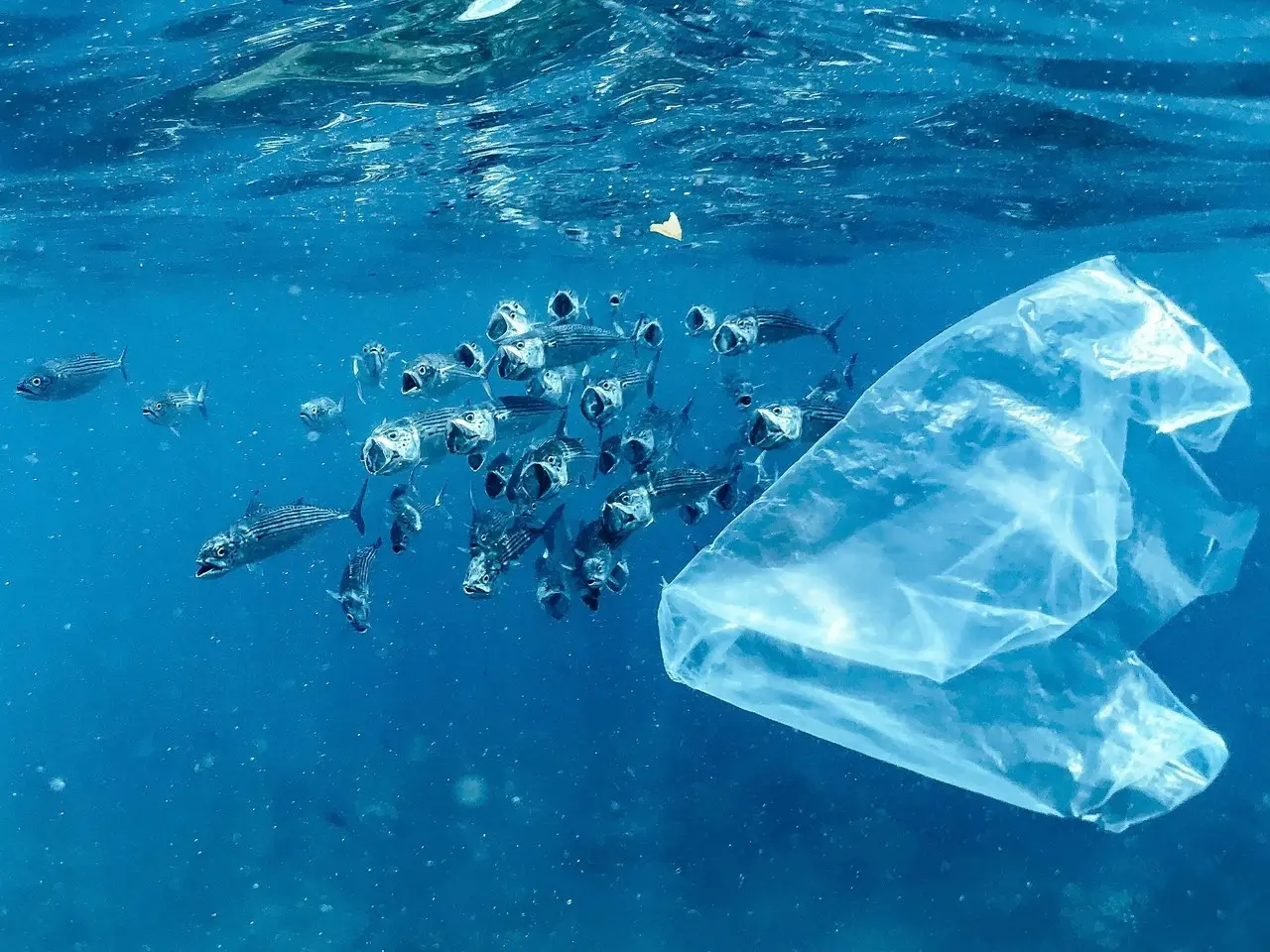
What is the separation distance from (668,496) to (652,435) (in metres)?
0.75

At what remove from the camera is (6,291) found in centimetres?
2439

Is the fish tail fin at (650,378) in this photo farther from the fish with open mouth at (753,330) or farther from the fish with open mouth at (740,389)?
the fish with open mouth at (740,389)

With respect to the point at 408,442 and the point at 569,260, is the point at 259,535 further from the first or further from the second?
the point at 569,260

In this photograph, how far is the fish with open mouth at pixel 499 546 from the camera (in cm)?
696

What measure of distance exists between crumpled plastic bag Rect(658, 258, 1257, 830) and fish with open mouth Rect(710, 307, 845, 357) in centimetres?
283

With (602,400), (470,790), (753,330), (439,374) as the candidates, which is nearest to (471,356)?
(439,374)

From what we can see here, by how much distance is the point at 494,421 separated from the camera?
6.93m

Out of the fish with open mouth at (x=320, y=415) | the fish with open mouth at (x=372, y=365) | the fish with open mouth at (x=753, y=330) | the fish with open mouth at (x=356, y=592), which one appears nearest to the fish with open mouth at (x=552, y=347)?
the fish with open mouth at (x=753, y=330)

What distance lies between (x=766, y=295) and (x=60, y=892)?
1292 inches

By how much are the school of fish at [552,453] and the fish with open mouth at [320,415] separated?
3083 millimetres

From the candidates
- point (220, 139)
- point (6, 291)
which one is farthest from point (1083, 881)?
point (6, 291)

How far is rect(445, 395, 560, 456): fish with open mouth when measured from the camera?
21.2 feet

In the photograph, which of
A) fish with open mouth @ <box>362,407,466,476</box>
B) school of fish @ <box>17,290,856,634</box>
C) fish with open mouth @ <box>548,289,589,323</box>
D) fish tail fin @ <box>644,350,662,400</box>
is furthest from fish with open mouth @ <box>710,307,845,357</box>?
fish with open mouth @ <box>362,407,466,476</box>

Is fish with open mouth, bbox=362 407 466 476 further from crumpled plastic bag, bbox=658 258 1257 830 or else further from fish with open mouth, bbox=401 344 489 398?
crumpled plastic bag, bbox=658 258 1257 830
